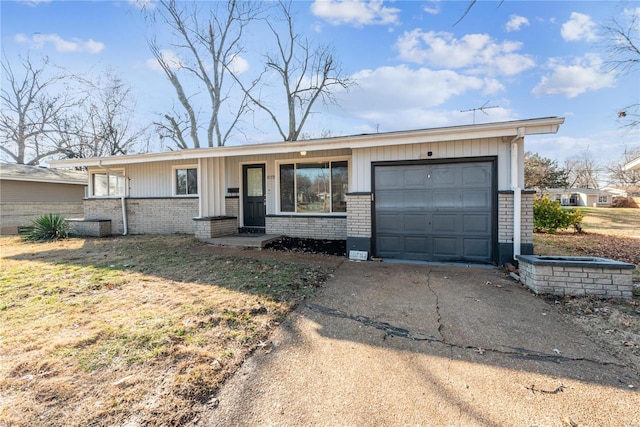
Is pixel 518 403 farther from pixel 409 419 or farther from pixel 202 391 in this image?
pixel 202 391

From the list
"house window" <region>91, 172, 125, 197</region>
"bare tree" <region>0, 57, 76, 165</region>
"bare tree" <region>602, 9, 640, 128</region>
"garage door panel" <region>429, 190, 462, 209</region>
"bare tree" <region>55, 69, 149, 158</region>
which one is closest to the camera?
"garage door panel" <region>429, 190, 462, 209</region>

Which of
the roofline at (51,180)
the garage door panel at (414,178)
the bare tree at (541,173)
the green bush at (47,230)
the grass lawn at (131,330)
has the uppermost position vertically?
the bare tree at (541,173)

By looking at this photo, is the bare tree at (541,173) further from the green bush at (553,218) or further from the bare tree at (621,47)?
the green bush at (553,218)

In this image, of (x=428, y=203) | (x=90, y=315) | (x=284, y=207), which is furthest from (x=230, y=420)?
(x=284, y=207)

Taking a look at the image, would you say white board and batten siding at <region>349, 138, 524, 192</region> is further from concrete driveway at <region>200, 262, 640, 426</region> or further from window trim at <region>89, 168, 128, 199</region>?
window trim at <region>89, 168, 128, 199</region>

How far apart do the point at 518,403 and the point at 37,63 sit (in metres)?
29.6

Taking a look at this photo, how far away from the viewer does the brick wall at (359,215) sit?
671 cm

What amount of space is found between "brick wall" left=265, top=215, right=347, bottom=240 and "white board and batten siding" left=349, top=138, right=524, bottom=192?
1.83 meters

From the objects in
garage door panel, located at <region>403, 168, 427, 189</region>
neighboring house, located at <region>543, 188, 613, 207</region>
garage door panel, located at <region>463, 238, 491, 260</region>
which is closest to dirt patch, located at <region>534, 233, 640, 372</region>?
garage door panel, located at <region>463, 238, 491, 260</region>

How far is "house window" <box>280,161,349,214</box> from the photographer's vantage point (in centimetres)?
842

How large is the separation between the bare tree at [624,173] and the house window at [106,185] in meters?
41.1

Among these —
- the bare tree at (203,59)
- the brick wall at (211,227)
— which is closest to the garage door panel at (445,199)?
the brick wall at (211,227)

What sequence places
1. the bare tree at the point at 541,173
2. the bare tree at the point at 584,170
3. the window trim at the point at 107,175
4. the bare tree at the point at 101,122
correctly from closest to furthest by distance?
the window trim at the point at 107,175
the bare tree at the point at 101,122
the bare tree at the point at 541,173
the bare tree at the point at 584,170

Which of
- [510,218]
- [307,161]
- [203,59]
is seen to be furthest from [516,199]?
[203,59]
